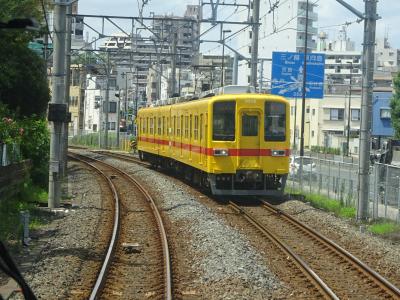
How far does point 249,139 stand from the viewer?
18.0 metres

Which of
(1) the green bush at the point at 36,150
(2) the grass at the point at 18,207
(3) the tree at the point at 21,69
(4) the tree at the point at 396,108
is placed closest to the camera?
(2) the grass at the point at 18,207

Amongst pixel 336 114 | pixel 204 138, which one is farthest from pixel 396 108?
pixel 204 138

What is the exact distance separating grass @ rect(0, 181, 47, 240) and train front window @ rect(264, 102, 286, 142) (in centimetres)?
615

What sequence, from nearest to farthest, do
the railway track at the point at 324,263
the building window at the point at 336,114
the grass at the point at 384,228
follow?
the railway track at the point at 324,263
the grass at the point at 384,228
the building window at the point at 336,114

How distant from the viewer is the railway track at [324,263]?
8.01 meters

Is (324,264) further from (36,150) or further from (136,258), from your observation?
(36,150)

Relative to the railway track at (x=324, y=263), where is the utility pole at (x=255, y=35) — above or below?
above

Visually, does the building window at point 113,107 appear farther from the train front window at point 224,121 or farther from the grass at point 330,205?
the train front window at point 224,121

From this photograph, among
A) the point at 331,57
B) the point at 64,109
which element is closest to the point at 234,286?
the point at 64,109

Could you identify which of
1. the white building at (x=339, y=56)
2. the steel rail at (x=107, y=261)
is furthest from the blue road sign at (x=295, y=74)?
the white building at (x=339, y=56)

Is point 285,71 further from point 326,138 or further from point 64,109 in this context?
point 326,138

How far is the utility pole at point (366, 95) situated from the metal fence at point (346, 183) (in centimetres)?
81

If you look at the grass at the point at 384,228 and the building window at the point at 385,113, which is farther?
the building window at the point at 385,113

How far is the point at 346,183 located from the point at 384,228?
451cm
